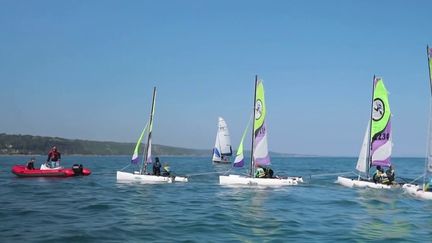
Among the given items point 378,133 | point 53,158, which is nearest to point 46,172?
point 53,158

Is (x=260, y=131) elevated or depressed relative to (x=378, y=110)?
depressed

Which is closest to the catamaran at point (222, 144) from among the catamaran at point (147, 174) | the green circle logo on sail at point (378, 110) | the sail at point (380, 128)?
the catamaran at point (147, 174)

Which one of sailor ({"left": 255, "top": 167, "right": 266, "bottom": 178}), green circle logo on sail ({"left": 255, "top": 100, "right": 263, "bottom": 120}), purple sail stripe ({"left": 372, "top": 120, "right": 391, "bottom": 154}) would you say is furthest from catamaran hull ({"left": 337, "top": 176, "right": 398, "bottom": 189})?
green circle logo on sail ({"left": 255, "top": 100, "right": 263, "bottom": 120})

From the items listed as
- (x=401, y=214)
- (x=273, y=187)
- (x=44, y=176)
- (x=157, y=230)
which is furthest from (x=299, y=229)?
(x=44, y=176)

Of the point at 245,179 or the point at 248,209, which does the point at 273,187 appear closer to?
the point at 245,179

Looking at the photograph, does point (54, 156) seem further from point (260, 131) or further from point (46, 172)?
point (260, 131)

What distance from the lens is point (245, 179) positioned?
131ft

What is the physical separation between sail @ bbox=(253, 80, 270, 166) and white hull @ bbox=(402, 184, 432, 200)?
12.0 meters

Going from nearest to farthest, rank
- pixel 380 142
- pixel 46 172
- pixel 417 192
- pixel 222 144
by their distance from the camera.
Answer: pixel 417 192
pixel 380 142
pixel 46 172
pixel 222 144

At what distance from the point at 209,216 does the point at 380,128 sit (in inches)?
949

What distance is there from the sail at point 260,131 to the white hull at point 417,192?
12018mm

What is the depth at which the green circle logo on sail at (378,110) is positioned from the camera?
41625mm

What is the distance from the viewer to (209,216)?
23.0 meters

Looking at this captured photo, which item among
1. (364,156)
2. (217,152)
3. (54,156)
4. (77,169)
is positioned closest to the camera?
(364,156)
